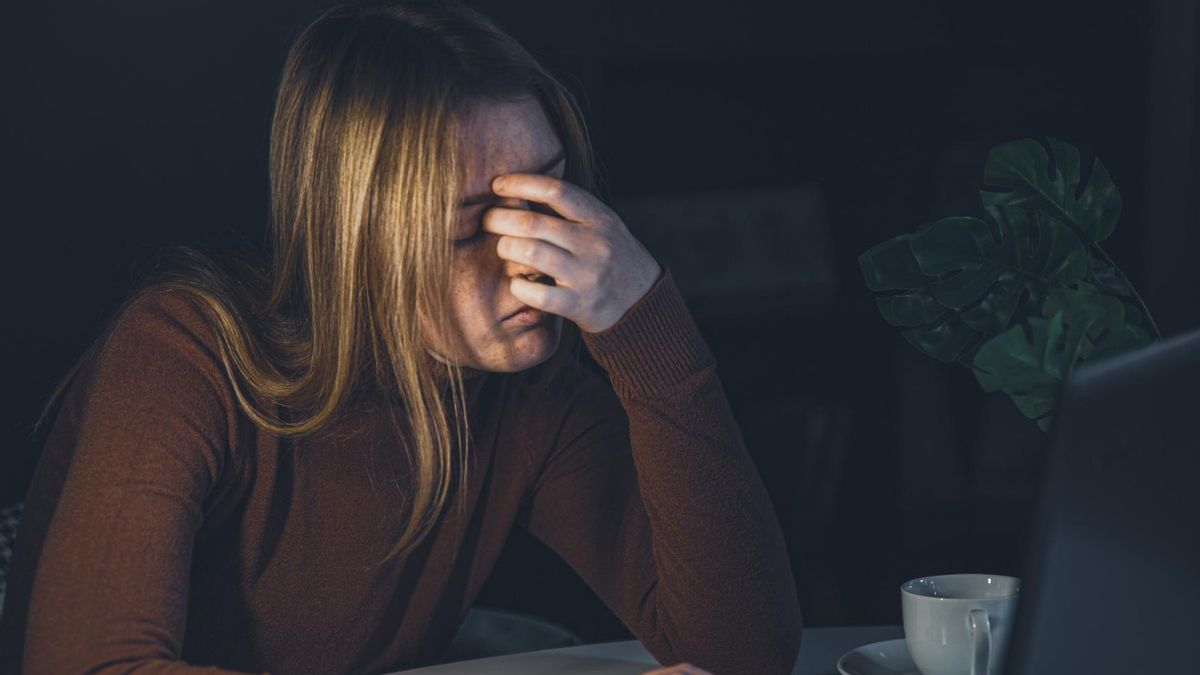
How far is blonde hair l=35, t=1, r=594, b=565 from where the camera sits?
116 centimetres

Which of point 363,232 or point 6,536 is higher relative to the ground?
point 363,232

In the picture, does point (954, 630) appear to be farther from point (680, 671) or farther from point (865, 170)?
point (865, 170)

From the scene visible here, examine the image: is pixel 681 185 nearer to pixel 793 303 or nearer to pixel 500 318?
pixel 793 303

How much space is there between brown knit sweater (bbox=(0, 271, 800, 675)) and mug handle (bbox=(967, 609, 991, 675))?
31 centimetres

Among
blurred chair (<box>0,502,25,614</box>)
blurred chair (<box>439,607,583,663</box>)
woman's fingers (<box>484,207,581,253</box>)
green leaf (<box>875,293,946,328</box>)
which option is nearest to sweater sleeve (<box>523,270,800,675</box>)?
woman's fingers (<box>484,207,581,253</box>)

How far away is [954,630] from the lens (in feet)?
3.10

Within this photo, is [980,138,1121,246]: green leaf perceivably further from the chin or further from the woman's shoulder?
the woman's shoulder

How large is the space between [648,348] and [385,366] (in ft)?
0.85

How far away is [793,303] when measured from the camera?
3.19 m

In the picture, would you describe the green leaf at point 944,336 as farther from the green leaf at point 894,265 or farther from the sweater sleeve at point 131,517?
the sweater sleeve at point 131,517

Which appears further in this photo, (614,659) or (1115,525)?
(614,659)

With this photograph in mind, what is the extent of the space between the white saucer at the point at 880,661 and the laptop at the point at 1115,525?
0.52 m

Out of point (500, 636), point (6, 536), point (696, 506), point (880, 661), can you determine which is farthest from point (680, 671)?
point (6, 536)

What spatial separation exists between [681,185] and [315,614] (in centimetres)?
197
